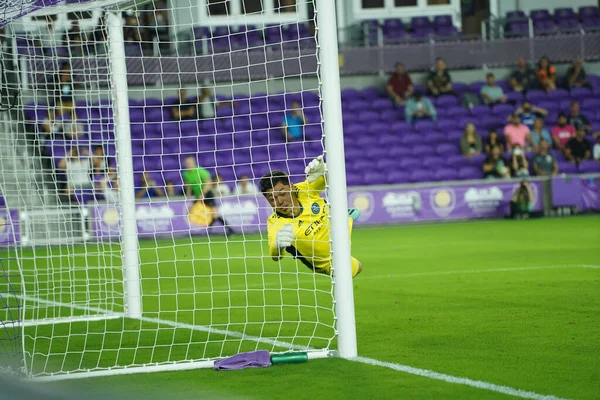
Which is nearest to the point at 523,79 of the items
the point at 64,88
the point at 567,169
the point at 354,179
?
the point at 567,169

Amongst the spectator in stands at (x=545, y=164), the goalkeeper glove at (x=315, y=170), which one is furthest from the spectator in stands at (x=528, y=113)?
the goalkeeper glove at (x=315, y=170)

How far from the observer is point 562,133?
23.9 m

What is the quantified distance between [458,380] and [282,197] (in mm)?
2581

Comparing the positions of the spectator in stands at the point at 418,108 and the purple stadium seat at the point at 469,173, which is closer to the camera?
the purple stadium seat at the point at 469,173

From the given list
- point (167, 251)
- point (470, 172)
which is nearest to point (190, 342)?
point (167, 251)

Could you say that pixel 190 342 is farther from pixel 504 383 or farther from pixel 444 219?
pixel 444 219

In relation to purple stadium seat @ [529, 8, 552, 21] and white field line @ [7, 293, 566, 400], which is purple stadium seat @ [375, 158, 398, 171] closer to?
purple stadium seat @ [529, 8, 552, 21]

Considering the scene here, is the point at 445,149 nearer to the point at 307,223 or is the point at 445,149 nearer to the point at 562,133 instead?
the point at 562,133

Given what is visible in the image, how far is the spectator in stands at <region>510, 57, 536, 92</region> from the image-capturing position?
25.6m

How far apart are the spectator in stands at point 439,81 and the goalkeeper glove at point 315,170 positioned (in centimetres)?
1897

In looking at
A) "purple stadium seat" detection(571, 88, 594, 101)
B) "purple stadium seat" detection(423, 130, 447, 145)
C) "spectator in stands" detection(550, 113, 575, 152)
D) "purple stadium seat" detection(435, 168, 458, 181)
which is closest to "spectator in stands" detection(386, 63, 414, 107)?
"purple stadium seat" detection(423, 130, 447, 145)

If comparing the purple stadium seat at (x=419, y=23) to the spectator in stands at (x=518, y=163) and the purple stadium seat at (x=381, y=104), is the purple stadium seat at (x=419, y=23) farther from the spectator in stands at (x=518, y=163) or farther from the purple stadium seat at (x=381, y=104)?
the spectator in stands at (x=518, y=163)

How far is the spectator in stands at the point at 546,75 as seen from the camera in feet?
83.5

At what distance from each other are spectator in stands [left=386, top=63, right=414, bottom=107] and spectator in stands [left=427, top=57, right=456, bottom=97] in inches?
27.2
